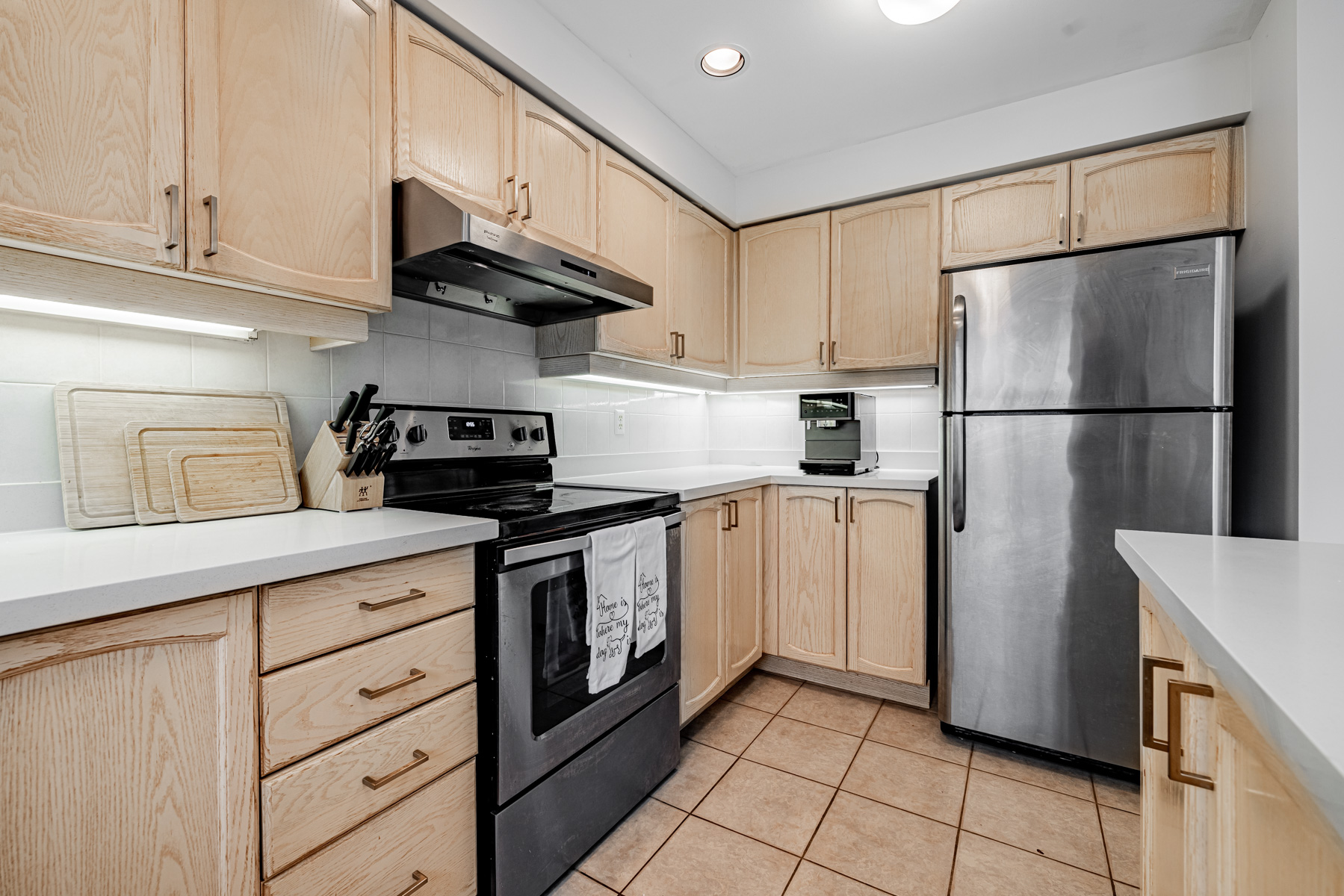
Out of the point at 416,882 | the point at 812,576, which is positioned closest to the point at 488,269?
the point at 416,882

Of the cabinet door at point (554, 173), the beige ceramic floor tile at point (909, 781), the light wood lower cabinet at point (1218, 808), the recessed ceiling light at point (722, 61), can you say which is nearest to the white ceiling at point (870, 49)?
the recessed ceiling light at point (722, 61)

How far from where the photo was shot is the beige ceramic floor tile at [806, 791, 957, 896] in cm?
145

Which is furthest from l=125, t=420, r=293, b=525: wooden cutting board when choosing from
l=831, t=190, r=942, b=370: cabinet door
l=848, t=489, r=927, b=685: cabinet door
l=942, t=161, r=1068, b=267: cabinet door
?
l=942, t=161, r=1068, b=267: cabinet door

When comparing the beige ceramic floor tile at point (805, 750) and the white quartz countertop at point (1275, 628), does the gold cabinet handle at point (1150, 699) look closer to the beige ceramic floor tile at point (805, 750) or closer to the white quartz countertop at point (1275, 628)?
the white quartz countertop at point (1275, 628)

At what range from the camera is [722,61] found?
6.82ft

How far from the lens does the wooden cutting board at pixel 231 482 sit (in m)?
1.31

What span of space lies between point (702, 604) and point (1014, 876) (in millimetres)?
1125

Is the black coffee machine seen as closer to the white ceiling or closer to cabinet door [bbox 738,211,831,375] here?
cabinet door [bbox 738,211,831,375]

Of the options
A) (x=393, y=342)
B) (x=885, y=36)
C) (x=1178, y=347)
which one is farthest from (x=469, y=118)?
(x=1178, y=347)

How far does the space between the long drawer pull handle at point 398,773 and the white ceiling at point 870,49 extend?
209cm

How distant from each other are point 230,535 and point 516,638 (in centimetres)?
61

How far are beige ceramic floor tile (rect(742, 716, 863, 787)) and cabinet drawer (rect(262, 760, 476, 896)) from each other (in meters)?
1.06

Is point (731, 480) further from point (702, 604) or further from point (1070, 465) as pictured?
point (1070, 465)

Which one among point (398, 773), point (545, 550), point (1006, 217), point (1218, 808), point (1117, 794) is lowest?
point (1117, 794)
